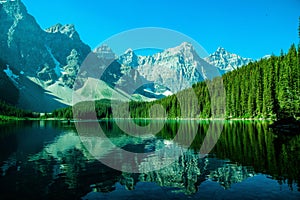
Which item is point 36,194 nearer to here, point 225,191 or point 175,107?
point 225,191

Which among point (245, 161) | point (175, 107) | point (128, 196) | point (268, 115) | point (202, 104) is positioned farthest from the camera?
point (175, 107)

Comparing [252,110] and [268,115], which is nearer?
[268,115]

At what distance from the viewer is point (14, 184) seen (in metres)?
20.8

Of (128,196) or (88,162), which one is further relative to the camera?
(88,162)

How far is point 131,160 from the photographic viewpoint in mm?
31562

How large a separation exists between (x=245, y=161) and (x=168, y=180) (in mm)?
10644

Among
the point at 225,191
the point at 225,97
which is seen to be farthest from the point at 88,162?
the point at 225,97

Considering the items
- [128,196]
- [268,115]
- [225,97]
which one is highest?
[225,97]

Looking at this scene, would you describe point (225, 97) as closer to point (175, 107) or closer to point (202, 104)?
point (202, 104)

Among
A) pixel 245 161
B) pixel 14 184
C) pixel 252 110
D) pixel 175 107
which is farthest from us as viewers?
pixel 175 107

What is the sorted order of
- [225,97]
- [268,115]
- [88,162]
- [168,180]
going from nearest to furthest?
[168,180], [88,162], [268,115], [225,97]

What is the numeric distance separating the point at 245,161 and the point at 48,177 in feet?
71.5

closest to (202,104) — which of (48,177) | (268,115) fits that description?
(268,115)

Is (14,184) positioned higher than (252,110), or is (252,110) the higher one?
(252,110)
